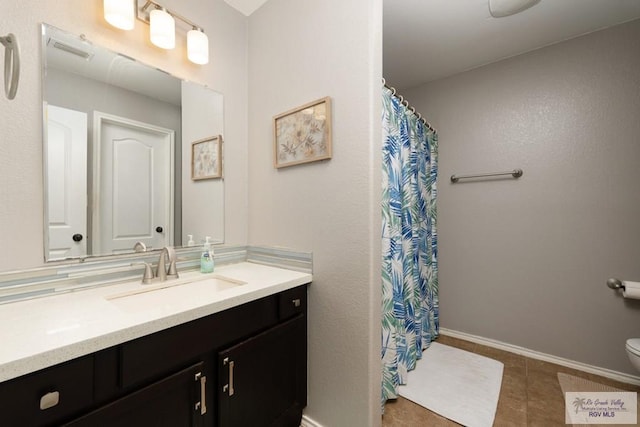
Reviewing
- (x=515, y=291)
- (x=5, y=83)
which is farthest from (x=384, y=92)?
(x=515, y=291)

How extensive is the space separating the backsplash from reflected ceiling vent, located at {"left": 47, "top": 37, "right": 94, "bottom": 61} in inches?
36.1

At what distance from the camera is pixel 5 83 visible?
2.99 feet

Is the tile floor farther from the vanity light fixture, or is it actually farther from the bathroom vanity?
the vanity light fixture

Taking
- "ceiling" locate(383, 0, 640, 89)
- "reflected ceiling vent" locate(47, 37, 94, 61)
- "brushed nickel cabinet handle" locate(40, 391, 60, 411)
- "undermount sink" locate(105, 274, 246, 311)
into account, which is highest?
"ceiling" locate(383, 0, 640, 89)

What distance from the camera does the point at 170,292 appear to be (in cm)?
124

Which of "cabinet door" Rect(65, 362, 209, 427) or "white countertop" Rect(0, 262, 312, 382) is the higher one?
"white countertop" Rect(0, 262, 312, 382)

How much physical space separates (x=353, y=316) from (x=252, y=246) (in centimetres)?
85

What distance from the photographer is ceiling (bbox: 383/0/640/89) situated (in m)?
1.72

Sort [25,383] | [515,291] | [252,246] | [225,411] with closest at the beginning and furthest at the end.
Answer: [25,383] → [225,411] → [252,246] → [515,291]

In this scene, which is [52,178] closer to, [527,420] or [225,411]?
[225,411]

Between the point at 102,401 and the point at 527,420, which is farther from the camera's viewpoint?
the point at 527,420

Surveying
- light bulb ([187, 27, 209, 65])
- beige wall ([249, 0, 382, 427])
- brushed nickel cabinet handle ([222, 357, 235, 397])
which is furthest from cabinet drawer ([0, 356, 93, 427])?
light bulb ([187, 27, 209, 65])

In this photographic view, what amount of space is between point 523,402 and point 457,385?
36 centimetres

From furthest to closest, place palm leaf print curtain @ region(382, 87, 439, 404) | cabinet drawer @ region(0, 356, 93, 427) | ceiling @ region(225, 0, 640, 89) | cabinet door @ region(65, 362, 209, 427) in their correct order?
ceiling @ region(225, 0, 640, 89), palm leaf print curtain @ region(382, 87, 439, 404), cabinet door @ region(65, 362, 209, 427), cabinet drawer @ region(0, 356, 93, 427)
